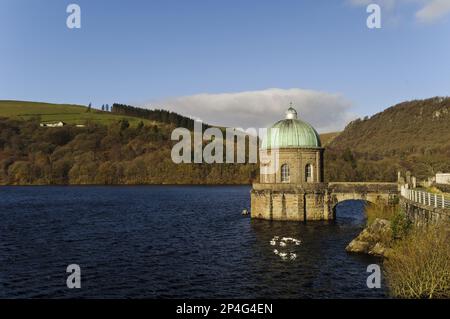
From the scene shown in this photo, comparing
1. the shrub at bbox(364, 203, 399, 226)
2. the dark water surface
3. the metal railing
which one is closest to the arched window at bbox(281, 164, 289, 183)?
the dark water surface

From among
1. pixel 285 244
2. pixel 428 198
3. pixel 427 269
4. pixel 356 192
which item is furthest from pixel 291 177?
pixel 427 269

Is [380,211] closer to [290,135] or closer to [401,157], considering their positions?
[290,135]

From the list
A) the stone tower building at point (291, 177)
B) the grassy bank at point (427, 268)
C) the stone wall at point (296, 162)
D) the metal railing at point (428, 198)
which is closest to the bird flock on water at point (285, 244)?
the stone tower building at point (291, 177)

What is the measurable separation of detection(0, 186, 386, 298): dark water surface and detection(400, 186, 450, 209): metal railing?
227 inches

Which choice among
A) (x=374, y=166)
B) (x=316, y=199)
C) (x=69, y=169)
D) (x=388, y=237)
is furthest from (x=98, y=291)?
(x=69, y=169)

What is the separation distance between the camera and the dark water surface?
26.6 m

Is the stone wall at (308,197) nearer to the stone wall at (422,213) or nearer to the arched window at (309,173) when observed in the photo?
the arched window at (309,173)

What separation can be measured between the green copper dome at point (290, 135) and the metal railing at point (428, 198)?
12823 mm

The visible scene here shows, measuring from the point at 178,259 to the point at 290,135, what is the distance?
24.5m

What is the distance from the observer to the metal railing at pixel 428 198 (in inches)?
1106

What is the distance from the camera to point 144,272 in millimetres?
30422

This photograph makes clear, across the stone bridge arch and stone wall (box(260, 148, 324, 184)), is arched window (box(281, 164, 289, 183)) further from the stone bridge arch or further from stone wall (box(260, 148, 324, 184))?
the stone bridge arch

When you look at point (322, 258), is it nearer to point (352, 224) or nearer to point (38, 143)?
point (352, 224)

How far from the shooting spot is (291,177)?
173 ft
